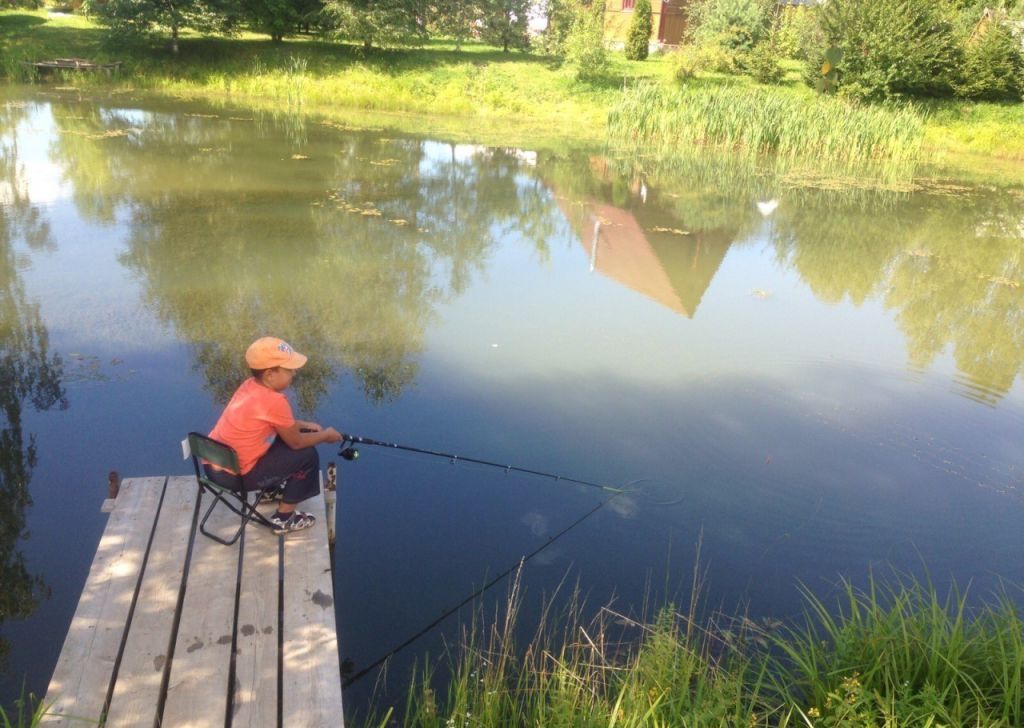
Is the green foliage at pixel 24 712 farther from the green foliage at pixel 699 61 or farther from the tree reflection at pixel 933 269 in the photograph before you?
the green foliage at pixel 699 61

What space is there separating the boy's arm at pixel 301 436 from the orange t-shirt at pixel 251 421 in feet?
0.12

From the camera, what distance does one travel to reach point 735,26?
86.1ft

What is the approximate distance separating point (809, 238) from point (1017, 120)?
16.3 m

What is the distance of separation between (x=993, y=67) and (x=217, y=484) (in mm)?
26790

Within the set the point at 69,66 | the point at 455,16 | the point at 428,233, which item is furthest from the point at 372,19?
the point at 428,233

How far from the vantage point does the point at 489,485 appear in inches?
187

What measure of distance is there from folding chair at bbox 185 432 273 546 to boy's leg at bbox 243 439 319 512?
0.34 feet

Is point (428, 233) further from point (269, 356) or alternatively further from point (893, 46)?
point (893, 46)

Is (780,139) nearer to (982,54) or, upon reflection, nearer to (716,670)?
(982,54)

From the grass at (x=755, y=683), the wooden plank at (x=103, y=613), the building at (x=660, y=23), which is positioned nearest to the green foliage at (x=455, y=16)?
the building at (x=660, y=23)

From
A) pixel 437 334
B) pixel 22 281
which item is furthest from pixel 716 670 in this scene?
pixel 22 281

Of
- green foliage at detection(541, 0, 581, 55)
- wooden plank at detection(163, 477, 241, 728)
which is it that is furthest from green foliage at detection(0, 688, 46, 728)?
green foliage at detection(541, 0, 581, 55)

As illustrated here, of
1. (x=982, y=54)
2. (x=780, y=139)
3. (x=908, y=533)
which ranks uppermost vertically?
(x=982, y=54)

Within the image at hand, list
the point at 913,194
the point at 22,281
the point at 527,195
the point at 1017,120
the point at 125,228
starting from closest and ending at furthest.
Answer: the point at 22,281 < the point at 125,228 < the point at 527,195 < the point at 913,194 < the point at 1017,120
